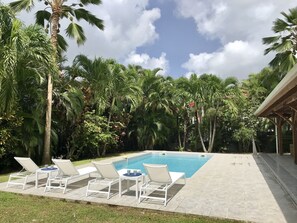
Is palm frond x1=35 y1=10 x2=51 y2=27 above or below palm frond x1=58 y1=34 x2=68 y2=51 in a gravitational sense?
above

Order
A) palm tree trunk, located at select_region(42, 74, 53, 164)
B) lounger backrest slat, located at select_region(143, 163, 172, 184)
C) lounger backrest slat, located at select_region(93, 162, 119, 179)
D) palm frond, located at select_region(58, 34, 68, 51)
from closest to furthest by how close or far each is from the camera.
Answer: lounger backrest slat, located at select_region(143, 163, 172, 184), lounger backrest slat, located at select_region(93, 162, 119, 179), palm tree trunk, located at select_region(42, 74, 53, 164), palm frond, located at select_region(58, 34, 68, 51)

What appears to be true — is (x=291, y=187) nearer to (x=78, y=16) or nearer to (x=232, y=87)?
(x=78, y=16)

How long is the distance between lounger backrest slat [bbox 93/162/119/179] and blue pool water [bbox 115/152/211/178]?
6.79 metres

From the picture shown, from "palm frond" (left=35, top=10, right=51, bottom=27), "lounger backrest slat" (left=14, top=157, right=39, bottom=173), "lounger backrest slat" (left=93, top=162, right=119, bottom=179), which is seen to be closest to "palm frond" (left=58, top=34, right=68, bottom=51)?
"palm frond" (left=35, top=10, right=51, bottom=27)

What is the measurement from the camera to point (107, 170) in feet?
24.2

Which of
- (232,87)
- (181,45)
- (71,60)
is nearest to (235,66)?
(232,87)

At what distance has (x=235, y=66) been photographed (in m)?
35.2

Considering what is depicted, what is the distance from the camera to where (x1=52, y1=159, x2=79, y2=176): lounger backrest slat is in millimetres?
7797

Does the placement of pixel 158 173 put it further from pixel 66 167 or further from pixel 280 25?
pixel 280 25

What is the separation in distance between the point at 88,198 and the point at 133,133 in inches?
611

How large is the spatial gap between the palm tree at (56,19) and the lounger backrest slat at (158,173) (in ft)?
23.4

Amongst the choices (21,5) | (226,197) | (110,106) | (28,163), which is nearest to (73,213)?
(28,163)

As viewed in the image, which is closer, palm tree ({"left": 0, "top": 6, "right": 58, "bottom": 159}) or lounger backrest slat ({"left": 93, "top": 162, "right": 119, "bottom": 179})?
lounger backrest slat ({"left": 93, "top": 162, "right": 119, "bottom": 179})

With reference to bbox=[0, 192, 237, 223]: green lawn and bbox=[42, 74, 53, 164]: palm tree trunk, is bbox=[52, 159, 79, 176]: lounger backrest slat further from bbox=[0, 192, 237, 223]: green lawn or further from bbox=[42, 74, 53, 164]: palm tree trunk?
bbox=[42, 74, 53, 164]: palm tree trunk
